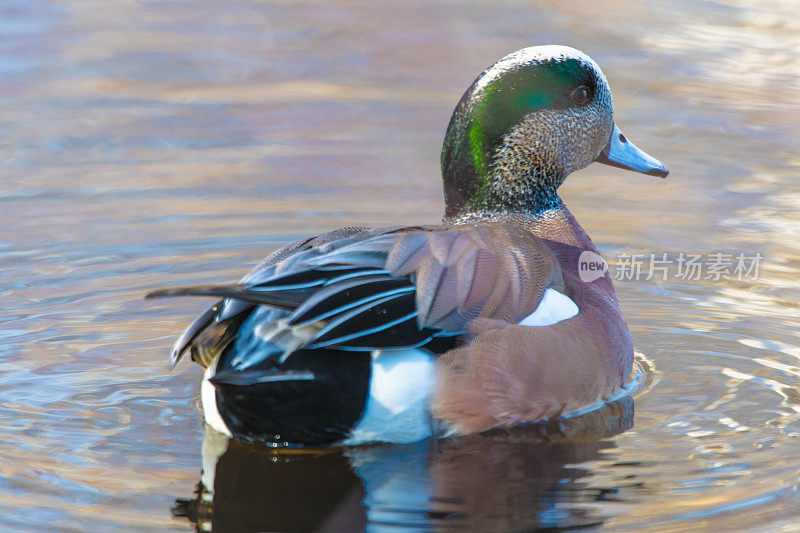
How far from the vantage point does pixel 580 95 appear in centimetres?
497

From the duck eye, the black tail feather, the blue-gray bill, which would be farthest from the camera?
the blue-gray bill

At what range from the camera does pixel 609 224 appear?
657cm

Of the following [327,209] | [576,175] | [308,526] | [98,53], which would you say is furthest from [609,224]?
[98,53]

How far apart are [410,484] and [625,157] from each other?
78.7 inches

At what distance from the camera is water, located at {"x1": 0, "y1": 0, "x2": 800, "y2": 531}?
3.92 meters

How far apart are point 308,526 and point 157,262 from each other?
8.50 ft

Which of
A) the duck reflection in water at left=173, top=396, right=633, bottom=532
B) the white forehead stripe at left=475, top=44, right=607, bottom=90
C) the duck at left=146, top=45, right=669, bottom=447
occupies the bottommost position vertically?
the duck reflection in water at left=173, top=396, right=633, bottom=532

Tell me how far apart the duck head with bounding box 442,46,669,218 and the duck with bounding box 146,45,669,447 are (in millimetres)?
11

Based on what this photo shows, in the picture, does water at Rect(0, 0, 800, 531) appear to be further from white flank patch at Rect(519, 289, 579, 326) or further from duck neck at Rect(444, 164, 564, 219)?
duck neck at Rect(444, 164, 564, 219)

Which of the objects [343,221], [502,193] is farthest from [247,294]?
[343,221]

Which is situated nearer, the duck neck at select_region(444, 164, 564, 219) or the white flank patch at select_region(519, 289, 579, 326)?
the white flank patch at select_region(519, 289, 579, 326)

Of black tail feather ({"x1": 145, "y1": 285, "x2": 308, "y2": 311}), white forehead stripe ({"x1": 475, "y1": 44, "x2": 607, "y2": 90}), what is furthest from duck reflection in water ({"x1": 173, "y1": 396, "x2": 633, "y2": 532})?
white forehead stripe ({"x1": 475, "y1": 44, "x2": 607, "y2": 90})

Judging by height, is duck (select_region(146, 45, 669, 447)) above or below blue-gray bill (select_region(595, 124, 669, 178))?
below

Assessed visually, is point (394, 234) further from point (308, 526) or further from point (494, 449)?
point (308, 526)
